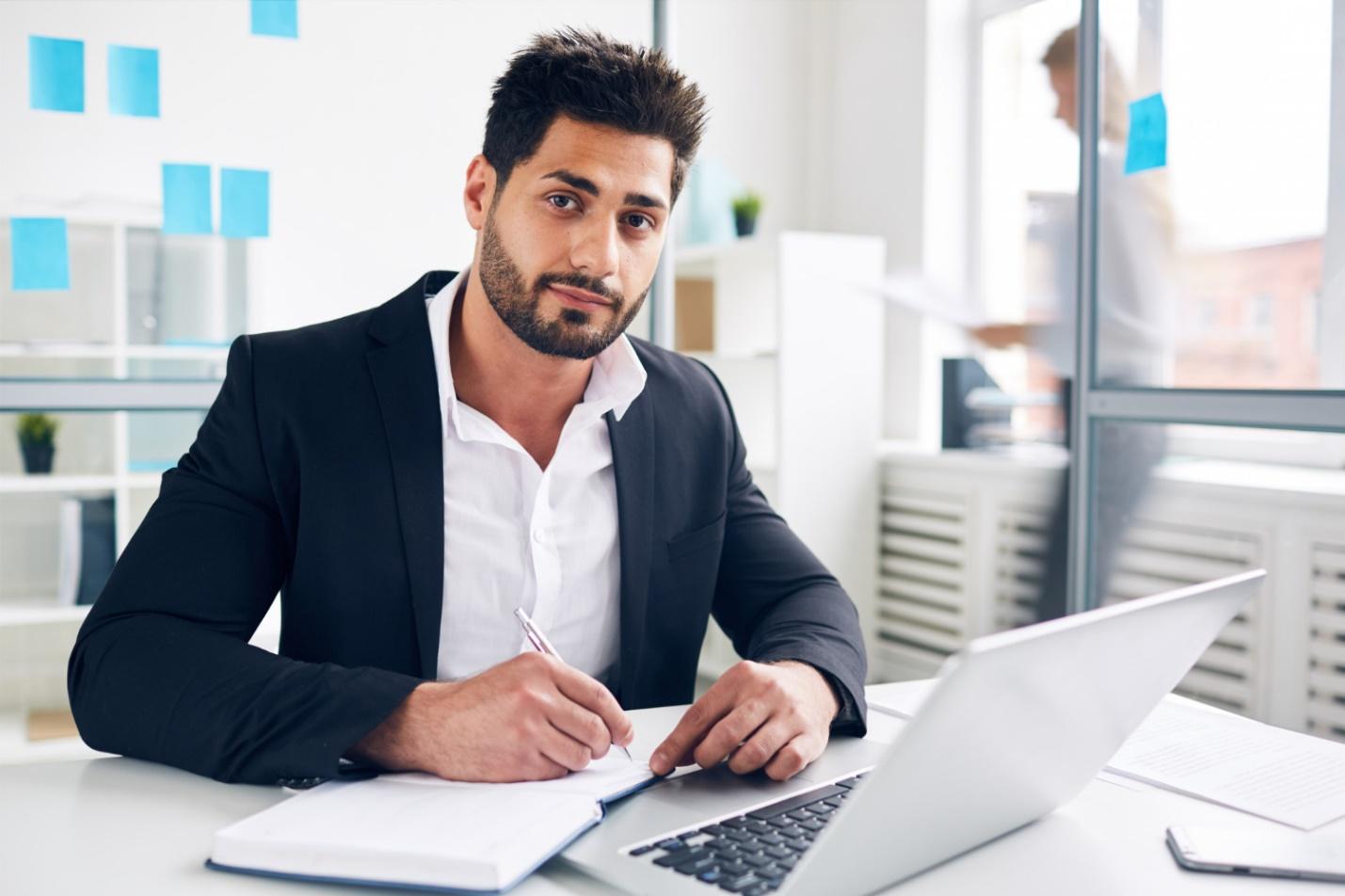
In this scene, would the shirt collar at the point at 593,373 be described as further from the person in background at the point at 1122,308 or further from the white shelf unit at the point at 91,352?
the person in background at the point at 1122,308

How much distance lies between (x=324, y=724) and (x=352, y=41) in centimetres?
178

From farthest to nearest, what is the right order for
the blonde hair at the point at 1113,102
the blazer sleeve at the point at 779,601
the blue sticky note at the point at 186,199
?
the blonde hair at the point at 1113,102 < the blue sticky note at the point at 186,199 < the blazer sleeve at the point at 779,601

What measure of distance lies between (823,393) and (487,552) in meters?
2.55

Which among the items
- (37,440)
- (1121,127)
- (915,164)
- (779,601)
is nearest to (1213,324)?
(1121,127)

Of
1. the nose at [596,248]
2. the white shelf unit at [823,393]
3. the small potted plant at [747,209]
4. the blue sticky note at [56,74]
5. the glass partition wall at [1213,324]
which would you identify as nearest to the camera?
the nose at [596,248]

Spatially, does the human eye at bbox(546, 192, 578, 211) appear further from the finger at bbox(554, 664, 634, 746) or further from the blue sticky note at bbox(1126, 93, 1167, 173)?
the blue sticky note at bbox(1126, 93, 1167, 173)

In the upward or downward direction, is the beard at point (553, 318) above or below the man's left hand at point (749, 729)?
above

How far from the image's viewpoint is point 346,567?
1212mm

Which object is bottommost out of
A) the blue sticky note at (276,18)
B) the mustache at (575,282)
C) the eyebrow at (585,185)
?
the mustache at (575,282)

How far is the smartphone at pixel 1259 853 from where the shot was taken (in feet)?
2.58

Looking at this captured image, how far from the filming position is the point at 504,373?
141 centimetres

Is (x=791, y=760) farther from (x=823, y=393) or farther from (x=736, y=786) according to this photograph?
(x=823, y=393)

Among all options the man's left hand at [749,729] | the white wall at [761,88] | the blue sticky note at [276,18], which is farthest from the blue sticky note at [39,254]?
the white wall at [761,88]

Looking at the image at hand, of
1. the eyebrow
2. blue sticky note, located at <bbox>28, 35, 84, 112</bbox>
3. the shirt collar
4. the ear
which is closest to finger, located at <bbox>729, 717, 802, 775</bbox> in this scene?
the shirt collar
